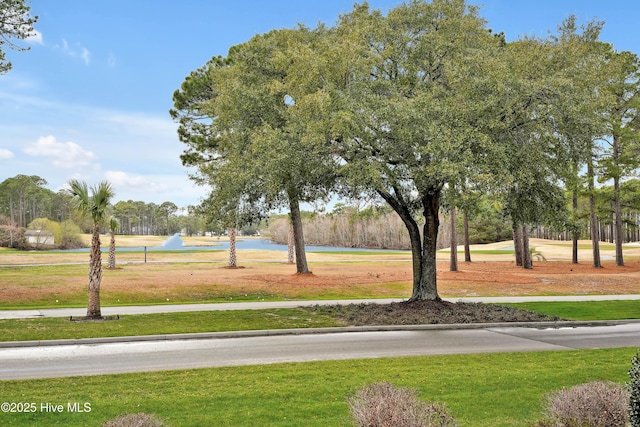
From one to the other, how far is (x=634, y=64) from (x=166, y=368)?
42226mm

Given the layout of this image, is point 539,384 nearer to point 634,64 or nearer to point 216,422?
point 216,422

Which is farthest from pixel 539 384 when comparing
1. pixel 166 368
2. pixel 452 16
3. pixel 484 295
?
pixel 484 295

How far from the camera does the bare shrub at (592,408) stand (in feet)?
19.4

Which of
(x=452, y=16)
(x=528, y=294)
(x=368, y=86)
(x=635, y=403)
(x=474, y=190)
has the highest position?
(x=452, y=16)

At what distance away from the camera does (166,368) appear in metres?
10.2

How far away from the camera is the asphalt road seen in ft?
34.4

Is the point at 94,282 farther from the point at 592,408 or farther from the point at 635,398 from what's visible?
the point at 635,398

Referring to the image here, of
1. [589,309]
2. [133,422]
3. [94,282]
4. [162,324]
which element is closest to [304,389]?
[133,422]

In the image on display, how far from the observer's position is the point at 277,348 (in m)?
12.3

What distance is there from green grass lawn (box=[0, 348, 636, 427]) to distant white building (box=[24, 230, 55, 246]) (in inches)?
3181

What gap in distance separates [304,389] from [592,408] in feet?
14.3

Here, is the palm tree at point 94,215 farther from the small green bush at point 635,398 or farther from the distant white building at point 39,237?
the distant white building at point 39,237

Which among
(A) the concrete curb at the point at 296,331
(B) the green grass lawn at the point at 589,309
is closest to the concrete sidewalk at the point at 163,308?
(B) the green grass lawn at the point at 589,309

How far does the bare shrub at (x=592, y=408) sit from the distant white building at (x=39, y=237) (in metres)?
86.6
